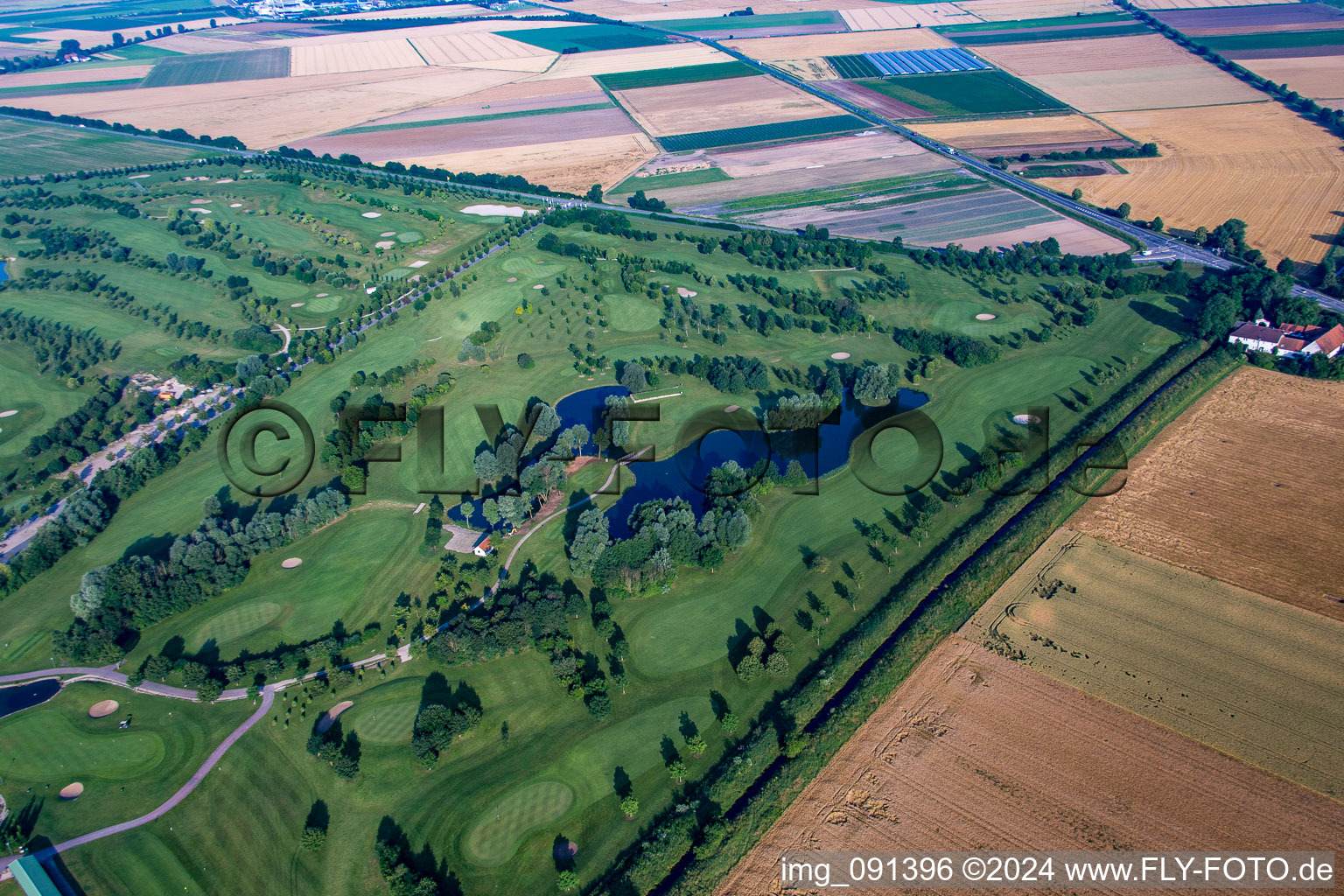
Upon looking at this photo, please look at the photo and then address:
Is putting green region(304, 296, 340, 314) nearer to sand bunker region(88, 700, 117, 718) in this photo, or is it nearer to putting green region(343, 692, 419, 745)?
sand bunker region(88, 700, 117, 718)

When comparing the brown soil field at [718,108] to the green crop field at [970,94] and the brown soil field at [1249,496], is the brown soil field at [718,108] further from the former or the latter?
the brown soil field at [1249,496]

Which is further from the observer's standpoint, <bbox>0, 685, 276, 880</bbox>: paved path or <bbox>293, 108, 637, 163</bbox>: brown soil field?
<bbox>293, 108, 637, 163</bbox>: brown soil field

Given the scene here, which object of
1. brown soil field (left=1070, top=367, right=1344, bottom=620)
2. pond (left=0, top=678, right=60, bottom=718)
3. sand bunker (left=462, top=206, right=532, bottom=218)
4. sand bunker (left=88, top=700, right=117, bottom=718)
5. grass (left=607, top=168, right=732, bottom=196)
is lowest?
sand bunker (left=88, top=700, right=117, bottom=718)

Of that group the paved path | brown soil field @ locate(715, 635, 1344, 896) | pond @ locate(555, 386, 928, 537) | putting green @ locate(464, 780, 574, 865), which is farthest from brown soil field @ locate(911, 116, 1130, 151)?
the paved path

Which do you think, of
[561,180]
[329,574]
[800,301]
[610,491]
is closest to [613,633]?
[610,491]

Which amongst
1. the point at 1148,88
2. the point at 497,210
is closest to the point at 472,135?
the point at 497,210

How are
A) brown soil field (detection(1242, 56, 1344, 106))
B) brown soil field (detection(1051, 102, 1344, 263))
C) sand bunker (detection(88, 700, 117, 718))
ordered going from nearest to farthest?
sand bunker (detection(88, 700, 117, 718))
brown soil field (detection(1051, 102, 1344, 263))
brown soil field (detection(1242, 56, 1344, 106))

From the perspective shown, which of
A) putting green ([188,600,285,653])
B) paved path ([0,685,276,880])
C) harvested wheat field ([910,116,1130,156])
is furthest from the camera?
harvested wheat field ([910,116,1130,156])

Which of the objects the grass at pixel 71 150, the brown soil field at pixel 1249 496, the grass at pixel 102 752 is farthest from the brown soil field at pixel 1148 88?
the grass at pixel 71 150
